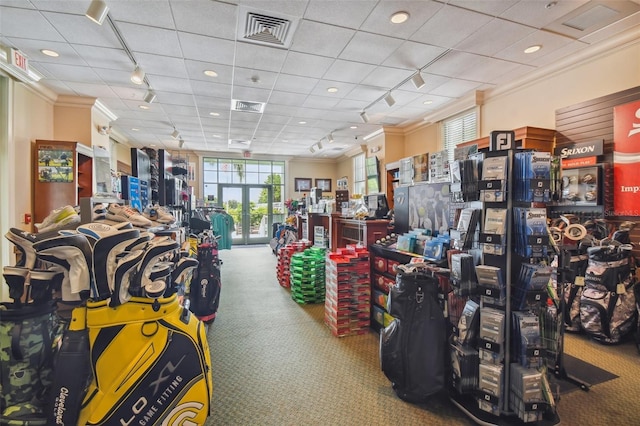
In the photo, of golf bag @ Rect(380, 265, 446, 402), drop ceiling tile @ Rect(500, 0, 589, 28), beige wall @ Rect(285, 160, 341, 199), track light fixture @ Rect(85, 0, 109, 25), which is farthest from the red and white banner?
beige wall @ Rect(285, 160, 341, 199)

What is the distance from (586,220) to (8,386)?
516 cm

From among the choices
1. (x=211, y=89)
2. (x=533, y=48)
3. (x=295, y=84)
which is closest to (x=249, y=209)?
(x=211, y=89)

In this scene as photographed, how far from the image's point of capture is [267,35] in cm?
345

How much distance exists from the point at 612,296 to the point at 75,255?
14.9 ft

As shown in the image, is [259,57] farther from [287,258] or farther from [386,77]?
[287,258]

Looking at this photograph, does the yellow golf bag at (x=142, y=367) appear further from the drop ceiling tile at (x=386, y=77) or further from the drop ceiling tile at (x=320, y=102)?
the drop ceiling tile at (x=320, y=102)

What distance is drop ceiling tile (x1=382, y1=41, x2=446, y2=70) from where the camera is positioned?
3.71 meters

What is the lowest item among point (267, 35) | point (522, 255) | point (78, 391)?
point (78, 391)

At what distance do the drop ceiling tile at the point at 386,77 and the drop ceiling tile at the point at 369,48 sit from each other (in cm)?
29

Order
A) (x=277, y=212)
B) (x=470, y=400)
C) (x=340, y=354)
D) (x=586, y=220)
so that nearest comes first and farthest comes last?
1. (x=470, y=400)
2. (x=340, y=354)
3. (x=586, y=220)
4. (x=277, y=212)

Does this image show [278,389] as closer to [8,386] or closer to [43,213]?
[8,386]

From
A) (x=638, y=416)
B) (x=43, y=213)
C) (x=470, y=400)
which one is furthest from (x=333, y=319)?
(x=43, y=213)

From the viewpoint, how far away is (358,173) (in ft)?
34.4

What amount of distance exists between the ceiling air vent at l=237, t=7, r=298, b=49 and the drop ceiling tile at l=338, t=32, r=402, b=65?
75 centimetres
